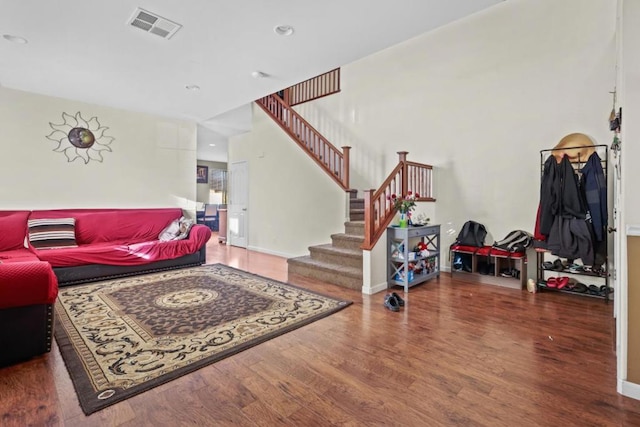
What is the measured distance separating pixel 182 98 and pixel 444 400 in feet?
16.2

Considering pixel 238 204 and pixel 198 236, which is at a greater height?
pixel 238 204

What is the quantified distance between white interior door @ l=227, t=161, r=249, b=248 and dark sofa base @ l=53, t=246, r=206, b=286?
2.27 meters

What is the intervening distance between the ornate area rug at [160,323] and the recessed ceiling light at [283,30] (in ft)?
8.50

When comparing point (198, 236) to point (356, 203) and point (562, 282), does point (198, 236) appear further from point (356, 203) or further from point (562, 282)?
point (562, 282)

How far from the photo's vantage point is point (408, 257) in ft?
12.8

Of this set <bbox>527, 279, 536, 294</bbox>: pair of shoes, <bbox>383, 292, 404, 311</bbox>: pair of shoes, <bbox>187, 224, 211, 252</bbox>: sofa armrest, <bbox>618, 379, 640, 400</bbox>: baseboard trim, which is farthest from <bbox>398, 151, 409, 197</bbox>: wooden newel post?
<bbox>187, 224, 211, 252</bbox>: sofa armrest

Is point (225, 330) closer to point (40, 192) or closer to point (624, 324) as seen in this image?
point (624, 324)

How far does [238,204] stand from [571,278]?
6.13m

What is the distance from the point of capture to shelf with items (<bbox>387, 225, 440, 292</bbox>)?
12.7 feet

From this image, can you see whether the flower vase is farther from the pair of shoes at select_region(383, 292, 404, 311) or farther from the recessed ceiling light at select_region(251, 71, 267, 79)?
the recessed ceiling light at select_region(251, 71, 267, 79)

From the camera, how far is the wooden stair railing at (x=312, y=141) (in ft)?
17.7

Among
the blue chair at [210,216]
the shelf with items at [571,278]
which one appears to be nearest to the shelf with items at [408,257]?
the shelf with items at [571,278]

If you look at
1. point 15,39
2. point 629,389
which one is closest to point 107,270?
point 15,39

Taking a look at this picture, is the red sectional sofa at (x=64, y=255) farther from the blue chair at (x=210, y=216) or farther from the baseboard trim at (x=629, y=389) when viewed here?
the blue chair at (x=210, y=216)
